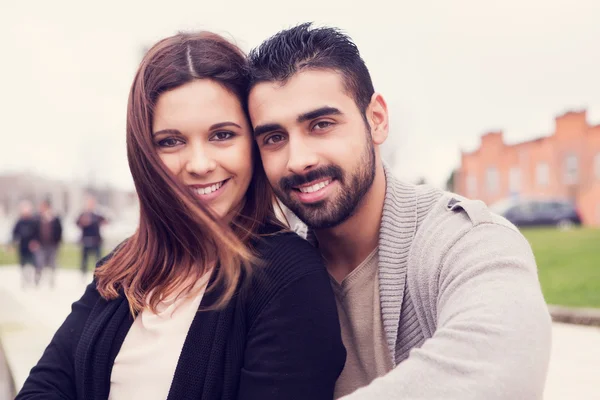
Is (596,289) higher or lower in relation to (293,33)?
lower

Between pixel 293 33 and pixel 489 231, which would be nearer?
pixel 489 231


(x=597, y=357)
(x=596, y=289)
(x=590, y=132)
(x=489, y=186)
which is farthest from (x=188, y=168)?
(x=489, y=186)

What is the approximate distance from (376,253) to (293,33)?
92 cm

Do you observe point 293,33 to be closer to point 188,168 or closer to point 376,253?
point 188,168

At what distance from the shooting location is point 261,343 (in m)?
1.79

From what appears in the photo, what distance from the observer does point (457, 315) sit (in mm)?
1399

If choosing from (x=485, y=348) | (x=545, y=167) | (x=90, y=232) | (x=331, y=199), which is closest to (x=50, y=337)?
(x=331, y=199)

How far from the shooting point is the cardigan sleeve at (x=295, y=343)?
1.71 metres

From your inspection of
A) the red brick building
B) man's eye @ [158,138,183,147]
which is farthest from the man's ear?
the red brick building

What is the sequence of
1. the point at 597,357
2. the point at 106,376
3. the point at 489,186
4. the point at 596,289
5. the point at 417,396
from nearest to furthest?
the point at 417,396 < the point at 106,376 < the point at 597,357 < the point at 596,289 < the point at 489,186

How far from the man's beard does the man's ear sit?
210mm

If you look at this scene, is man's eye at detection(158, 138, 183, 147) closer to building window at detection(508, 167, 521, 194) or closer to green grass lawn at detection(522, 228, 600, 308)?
green grass lawn at detection(522, 228, 600, 308)

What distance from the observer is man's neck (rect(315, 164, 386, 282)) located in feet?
7.58

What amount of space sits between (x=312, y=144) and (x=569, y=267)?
34.2ft
